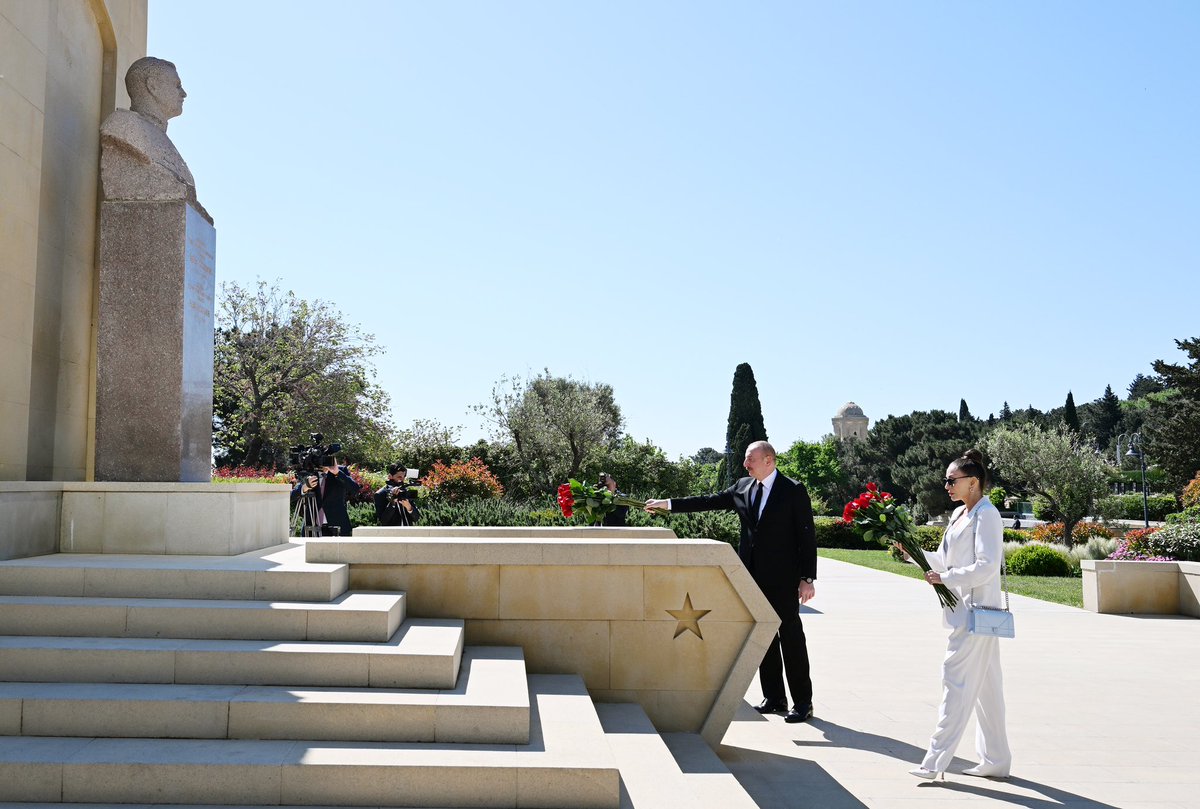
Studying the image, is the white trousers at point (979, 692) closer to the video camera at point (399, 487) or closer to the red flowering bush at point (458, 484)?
the video camera at point (399, 487)

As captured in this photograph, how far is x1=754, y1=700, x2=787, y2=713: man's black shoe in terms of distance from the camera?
6.80m

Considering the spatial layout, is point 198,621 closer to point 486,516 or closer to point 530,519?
point 486,516

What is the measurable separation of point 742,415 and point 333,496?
119ft

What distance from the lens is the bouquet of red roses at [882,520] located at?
570cm

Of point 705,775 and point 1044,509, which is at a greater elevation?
point 705,775

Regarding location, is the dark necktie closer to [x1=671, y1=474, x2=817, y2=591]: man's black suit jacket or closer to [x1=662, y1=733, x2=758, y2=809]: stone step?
[x1=671, y1=474, x2=817, y2=591]: man's black suit jacket

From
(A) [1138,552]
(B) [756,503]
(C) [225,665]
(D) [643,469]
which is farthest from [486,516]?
(D) [643,469]

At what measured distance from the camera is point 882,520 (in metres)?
5.87

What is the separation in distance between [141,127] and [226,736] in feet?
20.1

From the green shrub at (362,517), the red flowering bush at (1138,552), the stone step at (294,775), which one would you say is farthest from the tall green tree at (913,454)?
the stone step at (294,775)

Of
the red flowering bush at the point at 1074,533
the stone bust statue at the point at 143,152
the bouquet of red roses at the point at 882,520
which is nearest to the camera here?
the bouquet of red roses at the point at 882,520

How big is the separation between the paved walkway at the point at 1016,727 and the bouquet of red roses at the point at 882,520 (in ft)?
4.07

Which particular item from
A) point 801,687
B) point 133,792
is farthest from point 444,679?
point 801,687

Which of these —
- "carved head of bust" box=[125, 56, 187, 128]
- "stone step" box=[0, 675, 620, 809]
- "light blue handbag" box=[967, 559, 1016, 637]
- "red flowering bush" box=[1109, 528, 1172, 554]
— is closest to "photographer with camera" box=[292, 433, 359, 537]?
"carved head of bust" box=[125, 56, 187, 128]
